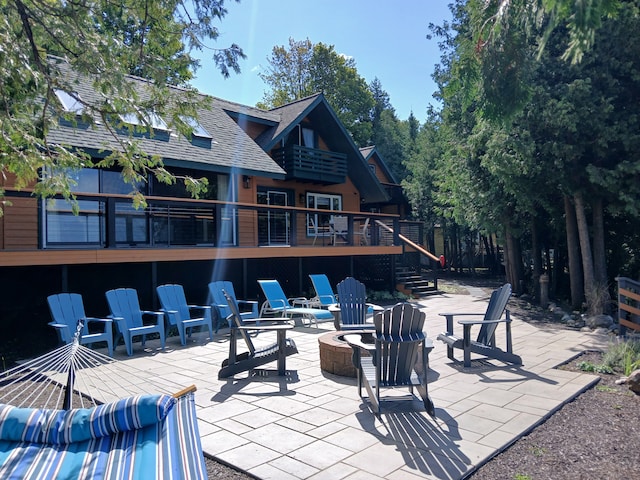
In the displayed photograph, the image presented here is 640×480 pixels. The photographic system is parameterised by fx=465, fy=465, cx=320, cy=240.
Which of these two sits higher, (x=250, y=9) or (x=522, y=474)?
(x=250, y=9)

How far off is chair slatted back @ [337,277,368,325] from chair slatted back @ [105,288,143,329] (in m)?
3.43

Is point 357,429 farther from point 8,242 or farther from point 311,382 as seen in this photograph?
point 8,242

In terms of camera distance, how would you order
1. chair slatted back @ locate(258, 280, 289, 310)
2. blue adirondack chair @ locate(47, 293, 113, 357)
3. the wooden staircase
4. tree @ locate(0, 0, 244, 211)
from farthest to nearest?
1. the wooden staircase
2. chair slatted back @ locate(258, 280, 289, 310)
3. blue adirondack chair @ locate(47, 293, 113, 357)
4. tree @ locate(0, 0, 244, 211)

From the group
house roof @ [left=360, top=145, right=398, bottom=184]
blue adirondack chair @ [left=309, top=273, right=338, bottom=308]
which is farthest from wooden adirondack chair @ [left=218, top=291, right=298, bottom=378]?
A: house roof @ [left=360, top=145, right=398, bottom=184]

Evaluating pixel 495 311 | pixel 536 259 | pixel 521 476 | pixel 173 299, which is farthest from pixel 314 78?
pixel 521 476

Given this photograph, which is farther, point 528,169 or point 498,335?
point 528,169

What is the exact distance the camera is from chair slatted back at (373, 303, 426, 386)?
4363 mm

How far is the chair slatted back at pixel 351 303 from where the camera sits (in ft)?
23.4

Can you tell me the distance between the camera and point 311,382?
5.61 meters

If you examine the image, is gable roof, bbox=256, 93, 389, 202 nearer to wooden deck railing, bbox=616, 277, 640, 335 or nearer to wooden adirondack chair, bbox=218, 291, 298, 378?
wooden adirondack chair, bbox=218, 291, 298, 378

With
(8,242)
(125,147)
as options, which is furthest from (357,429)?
(8,242)

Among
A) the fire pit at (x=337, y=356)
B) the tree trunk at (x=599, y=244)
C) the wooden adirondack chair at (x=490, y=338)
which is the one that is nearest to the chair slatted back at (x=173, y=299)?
the fire pit at (x=337, y=356)

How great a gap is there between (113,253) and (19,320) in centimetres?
242

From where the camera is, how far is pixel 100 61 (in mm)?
4723
